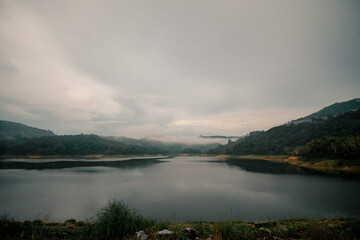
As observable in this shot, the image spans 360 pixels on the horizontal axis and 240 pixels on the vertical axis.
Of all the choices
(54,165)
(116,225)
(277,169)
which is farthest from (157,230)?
(54,165)

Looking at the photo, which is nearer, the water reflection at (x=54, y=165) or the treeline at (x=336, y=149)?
the treeline at (x=336, y=149)

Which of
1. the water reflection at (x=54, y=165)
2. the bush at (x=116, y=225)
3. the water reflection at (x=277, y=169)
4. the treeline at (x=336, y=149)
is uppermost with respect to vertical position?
the treeline at (x=336, y=149)

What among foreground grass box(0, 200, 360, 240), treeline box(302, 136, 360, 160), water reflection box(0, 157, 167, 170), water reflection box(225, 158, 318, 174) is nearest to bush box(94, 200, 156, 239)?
foreground grass box(0, 200, 360, 240)

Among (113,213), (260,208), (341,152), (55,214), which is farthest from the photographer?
(341,152)

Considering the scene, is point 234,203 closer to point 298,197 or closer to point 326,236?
point 298,197

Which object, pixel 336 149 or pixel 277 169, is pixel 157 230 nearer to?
pixel 277 169

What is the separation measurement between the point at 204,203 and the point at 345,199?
58.8ft

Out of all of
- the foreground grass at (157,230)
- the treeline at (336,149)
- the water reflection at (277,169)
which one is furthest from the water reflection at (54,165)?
the treeline at (336,149)

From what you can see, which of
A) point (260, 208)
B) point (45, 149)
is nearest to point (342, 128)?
point (260, 208)

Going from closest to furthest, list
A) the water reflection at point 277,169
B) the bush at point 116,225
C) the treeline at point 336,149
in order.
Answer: the bush at point 116,225 → the water reflection at point 277,169 → the treeline at point 336,149

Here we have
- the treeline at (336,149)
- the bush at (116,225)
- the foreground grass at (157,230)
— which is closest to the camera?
the foreground grass at (157,230)

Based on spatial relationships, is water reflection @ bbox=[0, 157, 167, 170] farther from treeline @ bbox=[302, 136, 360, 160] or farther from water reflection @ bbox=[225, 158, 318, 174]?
treeline @ bbox=[302, 136, 360, 160]

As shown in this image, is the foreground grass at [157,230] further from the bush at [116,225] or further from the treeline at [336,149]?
the treeline at [336,149]

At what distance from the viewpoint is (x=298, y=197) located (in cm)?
2225
